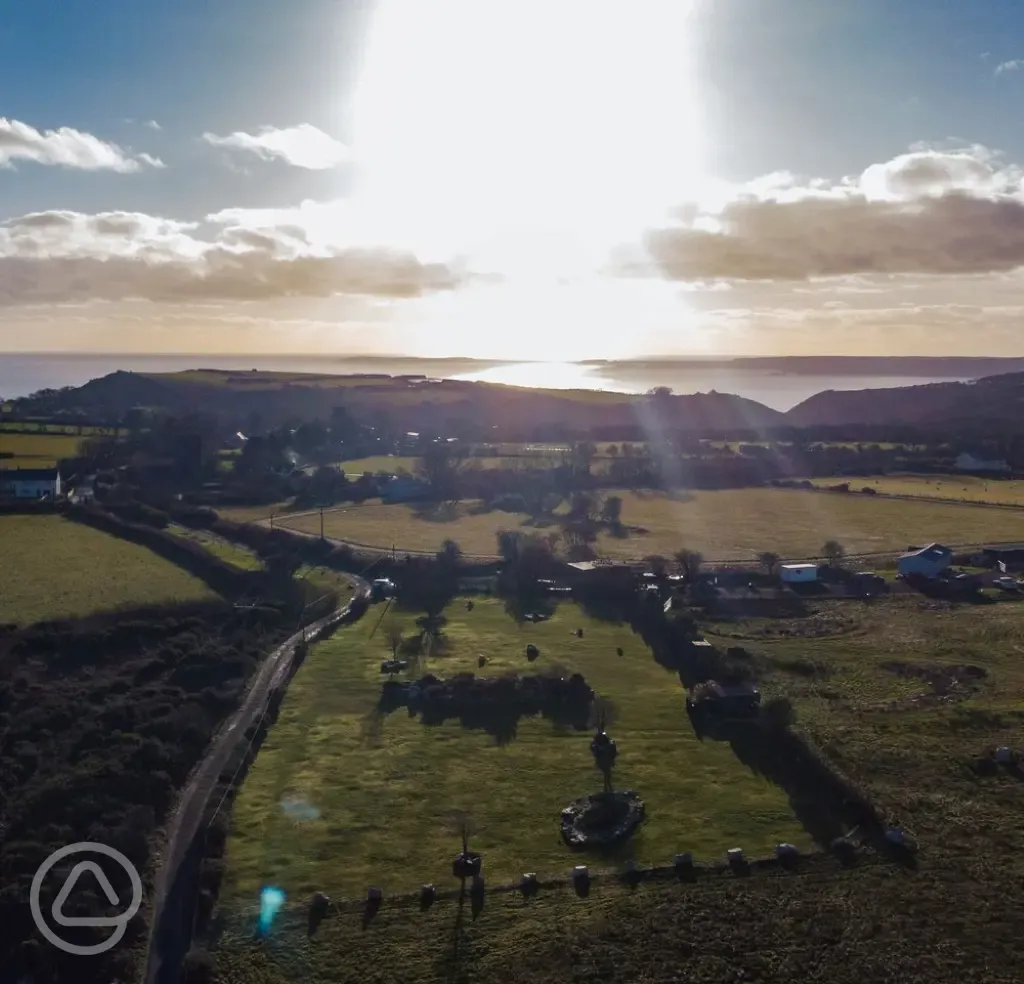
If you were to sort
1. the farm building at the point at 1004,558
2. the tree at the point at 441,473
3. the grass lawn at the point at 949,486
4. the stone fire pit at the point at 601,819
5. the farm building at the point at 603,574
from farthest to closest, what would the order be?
the tree at the point at 441,473
the grass lawn at the point at 949,486
the farm building at the point at 1004,558
the farm building at the point at 603,574
the stone fire pit at the point at 601,819

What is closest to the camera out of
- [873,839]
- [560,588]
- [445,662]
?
[873,839]

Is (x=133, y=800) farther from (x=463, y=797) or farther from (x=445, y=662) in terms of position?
(x=445, y=662)

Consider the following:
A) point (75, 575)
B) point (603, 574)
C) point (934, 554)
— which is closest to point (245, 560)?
point (75, 575)

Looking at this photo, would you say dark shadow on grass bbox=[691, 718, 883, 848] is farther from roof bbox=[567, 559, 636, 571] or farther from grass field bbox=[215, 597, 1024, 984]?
roof bbox=[567, 559, 636, 571]

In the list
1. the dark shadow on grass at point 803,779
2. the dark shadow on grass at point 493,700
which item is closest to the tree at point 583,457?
the dark shadow on grass at point 493,700

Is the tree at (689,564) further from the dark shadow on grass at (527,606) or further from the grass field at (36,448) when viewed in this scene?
the grass field at (36,448)

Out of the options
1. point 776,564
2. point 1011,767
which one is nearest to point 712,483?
point 776,564
